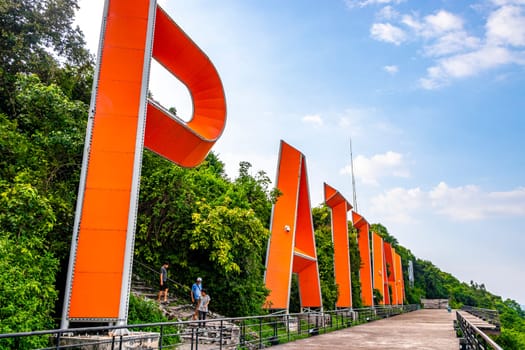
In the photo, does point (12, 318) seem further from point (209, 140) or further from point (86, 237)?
point (209, 140)

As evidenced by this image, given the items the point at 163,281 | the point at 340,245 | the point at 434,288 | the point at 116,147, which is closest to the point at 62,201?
the point at 116,147

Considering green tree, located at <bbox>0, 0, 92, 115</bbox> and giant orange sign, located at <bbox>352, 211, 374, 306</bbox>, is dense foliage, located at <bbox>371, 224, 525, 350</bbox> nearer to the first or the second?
giant orange sign, located at <bbox>352, 211, 374, 306</bbox>

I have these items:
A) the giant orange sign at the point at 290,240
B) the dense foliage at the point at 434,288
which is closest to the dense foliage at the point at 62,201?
the giant orange sign at the point at 290,240

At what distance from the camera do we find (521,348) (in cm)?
2502

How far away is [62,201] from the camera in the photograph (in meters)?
11.6

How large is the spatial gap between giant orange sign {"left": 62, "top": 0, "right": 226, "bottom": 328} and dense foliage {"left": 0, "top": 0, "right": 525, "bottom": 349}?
0.98 metres

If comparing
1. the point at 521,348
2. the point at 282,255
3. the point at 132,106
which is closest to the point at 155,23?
the point at 132,106

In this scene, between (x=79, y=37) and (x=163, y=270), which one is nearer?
(x=163, y=270)

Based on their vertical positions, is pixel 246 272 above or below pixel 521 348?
above

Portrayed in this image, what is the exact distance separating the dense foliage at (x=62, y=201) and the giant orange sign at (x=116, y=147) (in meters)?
0.98

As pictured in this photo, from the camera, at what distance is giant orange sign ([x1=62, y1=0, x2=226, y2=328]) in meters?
9.22

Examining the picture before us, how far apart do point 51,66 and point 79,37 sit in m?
4.15

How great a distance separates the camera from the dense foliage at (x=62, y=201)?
9352 mm

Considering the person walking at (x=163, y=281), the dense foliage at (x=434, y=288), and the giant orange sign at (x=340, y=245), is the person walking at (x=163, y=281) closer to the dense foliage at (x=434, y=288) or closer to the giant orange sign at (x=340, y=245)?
the giant orange sign at (x=340, y=245)
